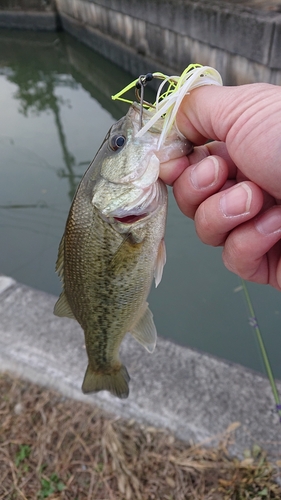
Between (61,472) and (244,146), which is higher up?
(244,146)

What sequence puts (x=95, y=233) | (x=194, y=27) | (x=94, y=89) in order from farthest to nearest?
(x=94, y=89) → (x=194, y=27) → (x=95, y=233)

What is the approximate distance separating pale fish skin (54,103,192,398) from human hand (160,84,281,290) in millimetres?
86

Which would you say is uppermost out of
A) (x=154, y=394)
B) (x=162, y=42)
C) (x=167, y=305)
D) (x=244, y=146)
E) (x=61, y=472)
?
(x=244, y=146)

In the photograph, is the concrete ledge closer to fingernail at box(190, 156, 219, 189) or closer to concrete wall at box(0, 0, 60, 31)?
concrete wall at box(0, 0, 60, 31)

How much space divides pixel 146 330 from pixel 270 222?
2.76ft

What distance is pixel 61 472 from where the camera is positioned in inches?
86.7

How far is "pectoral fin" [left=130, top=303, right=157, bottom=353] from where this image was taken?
1.86 metres

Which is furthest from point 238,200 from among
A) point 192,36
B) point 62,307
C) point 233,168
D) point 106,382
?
point 192,36

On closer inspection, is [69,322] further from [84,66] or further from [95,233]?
[84,66]

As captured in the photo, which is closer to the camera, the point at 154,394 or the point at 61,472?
the point at 61,472

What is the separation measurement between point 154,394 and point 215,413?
0.40 m

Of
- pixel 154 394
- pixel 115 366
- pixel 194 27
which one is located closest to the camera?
pixel 115 366

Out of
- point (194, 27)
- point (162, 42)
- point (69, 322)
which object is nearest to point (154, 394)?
point (69, 322)

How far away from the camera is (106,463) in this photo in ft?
7.19
